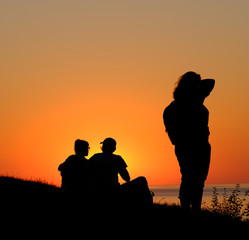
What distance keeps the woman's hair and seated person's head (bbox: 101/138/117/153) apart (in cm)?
147

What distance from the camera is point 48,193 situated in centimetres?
1160

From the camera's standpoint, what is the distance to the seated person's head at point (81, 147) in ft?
32.3

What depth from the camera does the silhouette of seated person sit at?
980 cm

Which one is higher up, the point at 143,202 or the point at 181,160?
the point at 181,160

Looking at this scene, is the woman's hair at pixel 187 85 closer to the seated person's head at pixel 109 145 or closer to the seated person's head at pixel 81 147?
the seated person's head at pixel 109 145

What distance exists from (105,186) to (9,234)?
2275 mm

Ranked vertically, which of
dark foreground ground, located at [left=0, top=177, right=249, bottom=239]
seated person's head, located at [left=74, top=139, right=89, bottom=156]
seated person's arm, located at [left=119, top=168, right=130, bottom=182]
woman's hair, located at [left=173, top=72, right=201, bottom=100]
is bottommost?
dark foreground ground, located at [left=0, top=177, right=249, bottom=239]

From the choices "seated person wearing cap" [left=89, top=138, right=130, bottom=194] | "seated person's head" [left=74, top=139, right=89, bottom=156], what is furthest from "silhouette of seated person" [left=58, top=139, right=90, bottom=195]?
"seated person wearing cap" [left=89, top=138, right=130, bottom=194]

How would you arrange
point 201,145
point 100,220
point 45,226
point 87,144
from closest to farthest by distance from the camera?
point 45,226 → point 100,220 → point 201,145 → point 87,144

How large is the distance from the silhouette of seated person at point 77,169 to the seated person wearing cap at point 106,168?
421 mm

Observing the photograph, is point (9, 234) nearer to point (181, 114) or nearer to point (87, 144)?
point (87, 144)

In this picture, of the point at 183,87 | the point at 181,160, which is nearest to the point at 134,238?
the point at 181,160

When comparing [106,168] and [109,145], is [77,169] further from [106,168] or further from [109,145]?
[109,145]

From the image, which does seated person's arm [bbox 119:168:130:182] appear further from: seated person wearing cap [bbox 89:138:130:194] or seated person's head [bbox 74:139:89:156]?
seated person's head [bbox 74:139:89:156]
